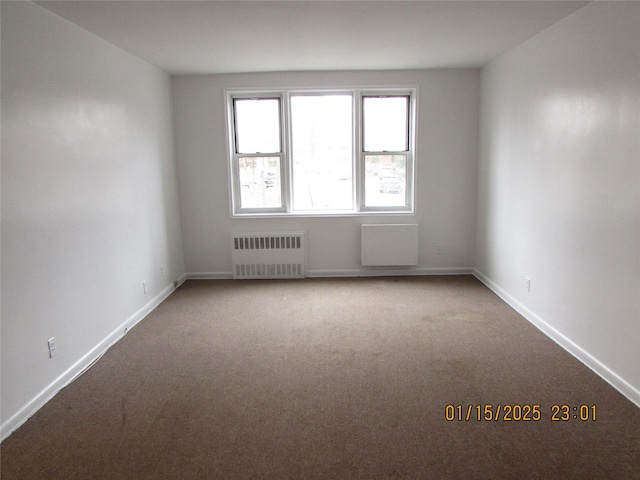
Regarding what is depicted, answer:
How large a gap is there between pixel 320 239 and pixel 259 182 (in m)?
1.02

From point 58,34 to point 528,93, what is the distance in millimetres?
3630

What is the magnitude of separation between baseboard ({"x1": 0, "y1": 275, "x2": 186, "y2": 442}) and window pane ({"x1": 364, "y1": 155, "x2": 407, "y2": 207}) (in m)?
2.70

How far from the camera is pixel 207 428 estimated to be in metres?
2.35

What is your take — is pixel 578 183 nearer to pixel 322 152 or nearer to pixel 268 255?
pixel 322 152

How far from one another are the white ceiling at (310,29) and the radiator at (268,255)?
1.92 m

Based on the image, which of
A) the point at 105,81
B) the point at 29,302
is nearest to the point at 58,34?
the point at 105,81

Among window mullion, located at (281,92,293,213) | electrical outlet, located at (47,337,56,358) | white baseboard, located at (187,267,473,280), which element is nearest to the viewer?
electrical outlet, located at (47,337,56,358)

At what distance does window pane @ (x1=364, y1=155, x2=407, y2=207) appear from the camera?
528cm

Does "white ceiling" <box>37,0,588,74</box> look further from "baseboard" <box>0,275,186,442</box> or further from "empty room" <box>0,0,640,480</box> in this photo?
"baseboard" <box>0,275,186,442</box>

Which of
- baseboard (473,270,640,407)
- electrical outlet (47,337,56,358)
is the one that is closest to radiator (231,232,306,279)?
baseboard (473,270,640,407)

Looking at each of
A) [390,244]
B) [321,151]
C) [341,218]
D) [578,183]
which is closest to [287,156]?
[321,151]

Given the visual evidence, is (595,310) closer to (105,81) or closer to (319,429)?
(319,429)

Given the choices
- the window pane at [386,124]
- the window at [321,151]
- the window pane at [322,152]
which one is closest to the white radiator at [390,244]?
the window at [321,151]

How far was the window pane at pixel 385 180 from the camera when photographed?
5.28 metres
